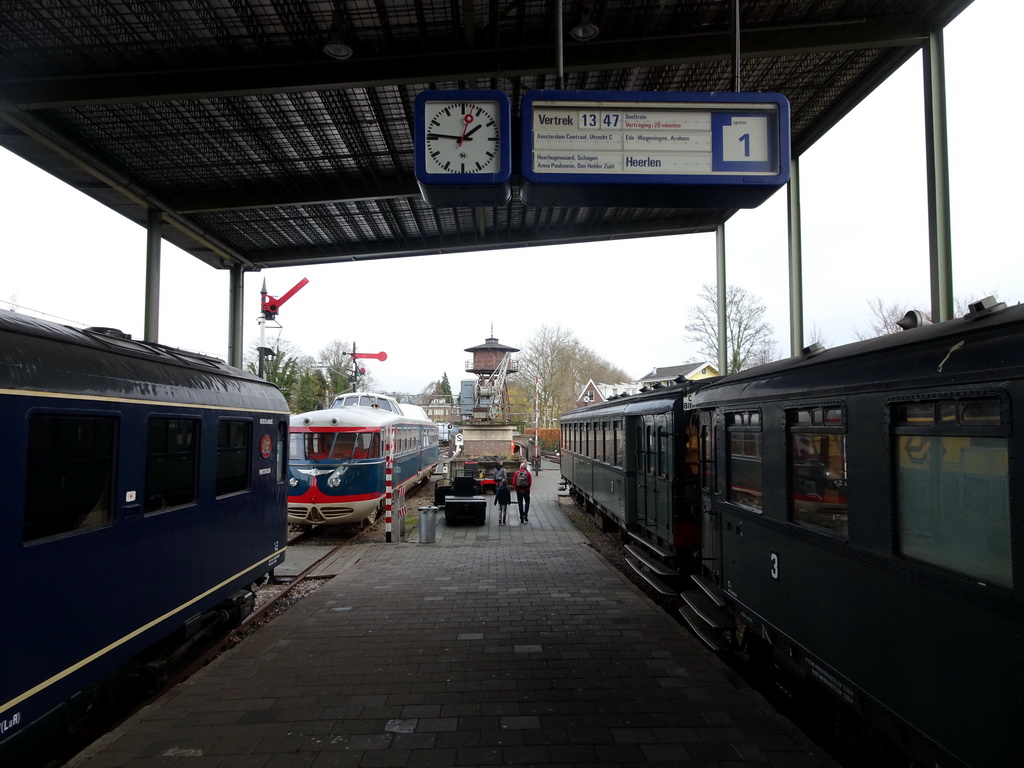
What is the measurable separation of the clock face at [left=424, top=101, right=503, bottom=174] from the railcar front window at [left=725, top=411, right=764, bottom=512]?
3.38 m

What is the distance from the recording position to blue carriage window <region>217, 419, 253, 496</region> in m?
6.37

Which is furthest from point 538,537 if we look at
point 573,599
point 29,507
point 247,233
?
point 29,507

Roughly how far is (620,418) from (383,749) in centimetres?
810

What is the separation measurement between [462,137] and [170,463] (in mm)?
3915

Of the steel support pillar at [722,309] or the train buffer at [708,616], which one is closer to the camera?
the train buffer at [708,616]

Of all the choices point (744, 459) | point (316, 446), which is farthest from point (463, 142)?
point (316, 446)

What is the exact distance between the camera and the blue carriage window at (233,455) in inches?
251

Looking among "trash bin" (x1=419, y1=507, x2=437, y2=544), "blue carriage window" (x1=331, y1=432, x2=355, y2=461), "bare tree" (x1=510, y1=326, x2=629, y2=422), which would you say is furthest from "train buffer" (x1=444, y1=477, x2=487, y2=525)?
"bare tree" (x1=510, y1=326, x2=629, y2=422)

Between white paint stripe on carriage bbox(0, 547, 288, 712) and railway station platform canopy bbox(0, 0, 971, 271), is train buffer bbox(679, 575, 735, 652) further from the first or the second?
railway station platform canopy bbox(0, 0, 971, 271)

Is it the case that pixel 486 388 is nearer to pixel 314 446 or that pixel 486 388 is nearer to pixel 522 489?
pixel 522 489

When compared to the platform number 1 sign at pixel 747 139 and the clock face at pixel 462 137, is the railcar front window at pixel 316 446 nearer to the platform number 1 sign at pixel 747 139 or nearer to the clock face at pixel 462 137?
the clock face at pixel 462 137

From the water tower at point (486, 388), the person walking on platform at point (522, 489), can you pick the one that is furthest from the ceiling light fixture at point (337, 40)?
the water tower at point (486, 388)

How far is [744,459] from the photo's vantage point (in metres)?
5.82

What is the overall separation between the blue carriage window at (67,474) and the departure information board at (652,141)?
12.4 feet
